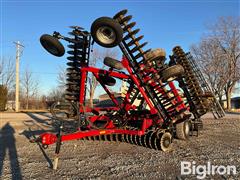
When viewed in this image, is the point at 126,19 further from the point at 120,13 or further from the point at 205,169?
the point at 205,169

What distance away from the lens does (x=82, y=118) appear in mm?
8164

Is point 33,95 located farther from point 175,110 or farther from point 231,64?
point 175,110

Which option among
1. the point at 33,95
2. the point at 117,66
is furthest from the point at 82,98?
the point at 33,95

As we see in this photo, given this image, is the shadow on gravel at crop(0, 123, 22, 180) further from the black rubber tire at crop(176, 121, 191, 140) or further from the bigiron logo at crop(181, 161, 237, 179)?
the black rubber tire at crop(176, 121, 191, 140)

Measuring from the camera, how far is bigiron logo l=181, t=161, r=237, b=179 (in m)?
5.55

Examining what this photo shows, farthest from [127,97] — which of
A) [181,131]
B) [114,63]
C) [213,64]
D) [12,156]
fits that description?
[213,64]

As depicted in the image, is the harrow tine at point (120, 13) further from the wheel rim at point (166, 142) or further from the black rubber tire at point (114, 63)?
the wheel rim at point (166, 142)

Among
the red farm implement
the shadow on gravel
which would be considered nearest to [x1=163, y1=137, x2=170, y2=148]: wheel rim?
the red farm implement

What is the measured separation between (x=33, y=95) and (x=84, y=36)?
170ft

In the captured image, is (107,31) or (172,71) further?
(172,71)

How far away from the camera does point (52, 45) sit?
862 centimetres

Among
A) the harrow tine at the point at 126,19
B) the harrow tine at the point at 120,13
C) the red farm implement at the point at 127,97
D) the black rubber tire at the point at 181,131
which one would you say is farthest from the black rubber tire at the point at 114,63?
the black rubber tire at the point at 181,131

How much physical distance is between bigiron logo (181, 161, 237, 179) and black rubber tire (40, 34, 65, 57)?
198 inches

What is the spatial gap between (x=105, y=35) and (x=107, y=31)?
14 cm
